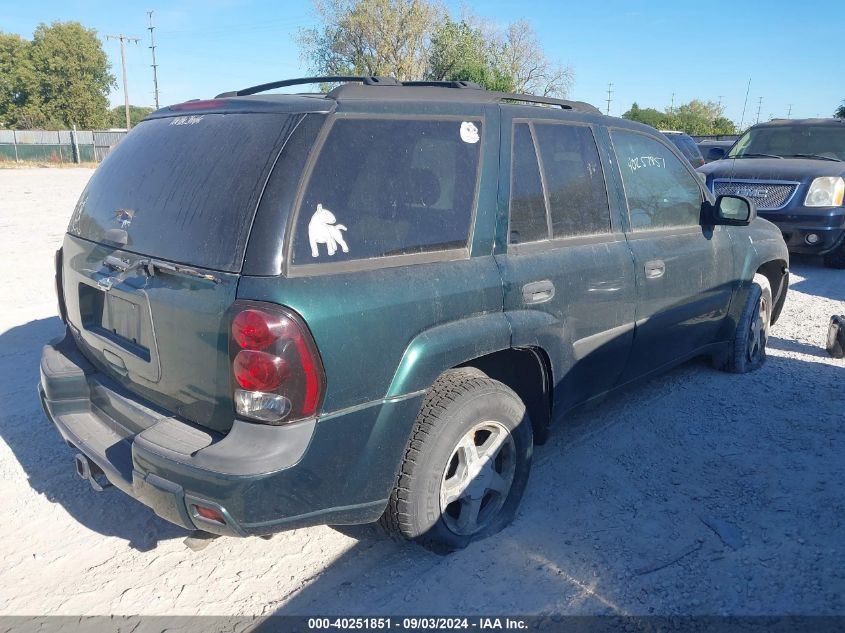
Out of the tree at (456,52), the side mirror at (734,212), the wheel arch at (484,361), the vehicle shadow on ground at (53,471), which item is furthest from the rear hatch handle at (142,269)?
the tree at (456,52)

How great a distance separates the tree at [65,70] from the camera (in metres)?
59.6

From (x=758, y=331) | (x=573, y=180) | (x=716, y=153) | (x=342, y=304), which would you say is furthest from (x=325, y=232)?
(x=716, y=153)

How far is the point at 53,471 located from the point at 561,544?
2.64 metres

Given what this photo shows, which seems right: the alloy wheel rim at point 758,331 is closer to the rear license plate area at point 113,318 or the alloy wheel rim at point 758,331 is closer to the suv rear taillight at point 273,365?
the suv rear taillight at point 273,365

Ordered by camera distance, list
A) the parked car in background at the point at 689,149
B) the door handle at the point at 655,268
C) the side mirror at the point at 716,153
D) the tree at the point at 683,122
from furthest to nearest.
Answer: the tree at the point at 683,122
the parked car in background at the point at 689,149
the side mirror at the point at 716,153
the door handle at the point at 655,268

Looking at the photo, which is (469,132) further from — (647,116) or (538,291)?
(647,116)

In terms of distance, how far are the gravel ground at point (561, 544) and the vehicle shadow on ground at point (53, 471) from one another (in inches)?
0.4

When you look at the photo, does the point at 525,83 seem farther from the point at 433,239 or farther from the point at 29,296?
the point at 433,239

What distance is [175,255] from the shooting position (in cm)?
251

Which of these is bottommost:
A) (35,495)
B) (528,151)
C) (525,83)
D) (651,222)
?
(35,495)

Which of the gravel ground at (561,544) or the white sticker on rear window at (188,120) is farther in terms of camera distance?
the white sticker on rear window at (188,120)

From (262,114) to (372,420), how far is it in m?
1.23

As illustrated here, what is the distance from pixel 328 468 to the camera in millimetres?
2404

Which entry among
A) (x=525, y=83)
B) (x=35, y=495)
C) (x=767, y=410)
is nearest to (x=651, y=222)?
(x=767, y=410)
